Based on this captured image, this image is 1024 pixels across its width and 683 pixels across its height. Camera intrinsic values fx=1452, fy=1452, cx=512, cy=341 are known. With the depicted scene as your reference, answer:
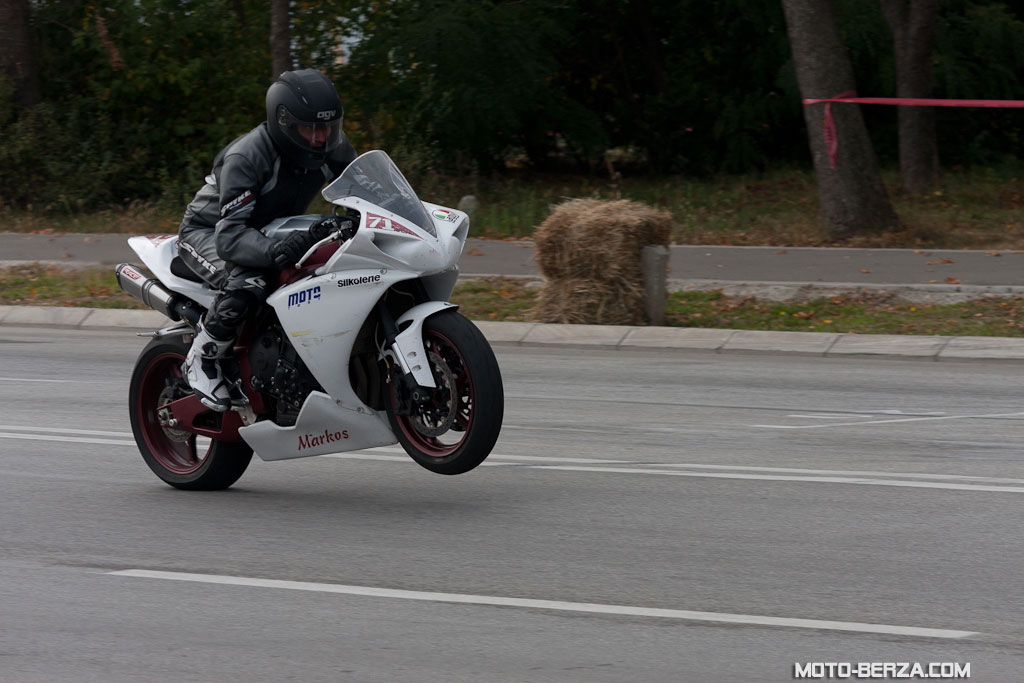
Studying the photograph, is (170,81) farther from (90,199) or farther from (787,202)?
(787,202)

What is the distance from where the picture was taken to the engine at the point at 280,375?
22.1ft

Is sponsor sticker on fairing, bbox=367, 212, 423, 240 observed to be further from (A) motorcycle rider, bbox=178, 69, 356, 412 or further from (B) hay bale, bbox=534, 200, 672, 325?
(B) hay bale, bbox=534, 200, 672, 325

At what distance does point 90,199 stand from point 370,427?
18484mm

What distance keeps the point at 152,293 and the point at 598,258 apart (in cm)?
701

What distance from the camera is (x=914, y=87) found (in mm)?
21688

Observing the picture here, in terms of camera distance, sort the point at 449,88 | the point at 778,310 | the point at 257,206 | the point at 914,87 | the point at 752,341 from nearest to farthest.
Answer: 1. the point at 257,206
2. the point at 752,341
3. the point at 778,310
4. the point at 914,87
5. the point at 449,88

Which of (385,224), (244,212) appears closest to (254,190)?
(244,212)

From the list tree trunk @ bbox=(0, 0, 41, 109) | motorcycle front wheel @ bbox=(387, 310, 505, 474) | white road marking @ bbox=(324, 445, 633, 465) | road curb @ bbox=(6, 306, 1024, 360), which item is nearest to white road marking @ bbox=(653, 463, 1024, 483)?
white road marking @ bbox=(324, 445, 633, 465)

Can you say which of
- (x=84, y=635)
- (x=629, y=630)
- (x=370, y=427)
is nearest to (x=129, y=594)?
(x=84, y=635)

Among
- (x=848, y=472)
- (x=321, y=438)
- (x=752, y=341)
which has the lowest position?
(x=752, y=341)

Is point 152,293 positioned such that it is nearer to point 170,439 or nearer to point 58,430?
point 170,439

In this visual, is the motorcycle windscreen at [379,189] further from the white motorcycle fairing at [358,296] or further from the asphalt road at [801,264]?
the asphalt road at [801,264]

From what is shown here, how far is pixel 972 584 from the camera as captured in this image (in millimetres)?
5469

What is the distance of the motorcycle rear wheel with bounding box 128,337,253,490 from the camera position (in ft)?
24.0
